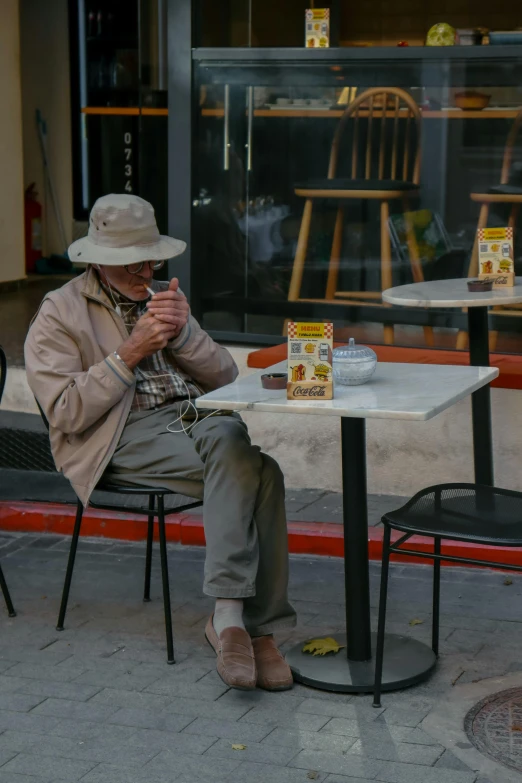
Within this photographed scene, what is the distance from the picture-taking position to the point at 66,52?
11242 millimetres

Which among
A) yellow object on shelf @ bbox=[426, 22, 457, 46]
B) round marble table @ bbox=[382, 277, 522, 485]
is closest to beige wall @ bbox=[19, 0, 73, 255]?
yellow object on shelf @ bbox=[426, 22, 457, 46]

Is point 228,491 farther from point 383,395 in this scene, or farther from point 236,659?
point 383,395

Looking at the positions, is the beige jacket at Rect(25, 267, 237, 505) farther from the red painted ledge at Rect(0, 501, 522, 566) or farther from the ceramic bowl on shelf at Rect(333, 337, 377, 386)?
the red painted ledge at Rect(0, 501, 522, 566)

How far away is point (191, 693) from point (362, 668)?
54 cm

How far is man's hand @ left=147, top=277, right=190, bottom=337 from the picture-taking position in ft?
12.9

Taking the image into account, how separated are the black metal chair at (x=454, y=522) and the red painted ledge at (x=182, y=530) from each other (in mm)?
975

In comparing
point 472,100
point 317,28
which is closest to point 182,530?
point 472,100

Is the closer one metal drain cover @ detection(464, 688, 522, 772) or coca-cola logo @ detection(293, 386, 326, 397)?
metal drain cover @ detection(464, 688, 522, 772)

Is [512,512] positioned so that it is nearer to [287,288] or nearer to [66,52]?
[287,288]

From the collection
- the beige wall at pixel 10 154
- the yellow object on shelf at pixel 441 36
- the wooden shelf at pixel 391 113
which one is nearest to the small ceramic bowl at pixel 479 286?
the wooden shelf at pixel 391 113

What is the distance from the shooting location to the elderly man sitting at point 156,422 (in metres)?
3.77

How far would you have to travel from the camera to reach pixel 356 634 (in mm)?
3824

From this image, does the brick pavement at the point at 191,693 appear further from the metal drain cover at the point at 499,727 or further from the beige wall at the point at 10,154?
the beige wall at the point at 10,154

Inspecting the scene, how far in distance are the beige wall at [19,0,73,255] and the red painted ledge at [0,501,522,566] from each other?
6.35m
